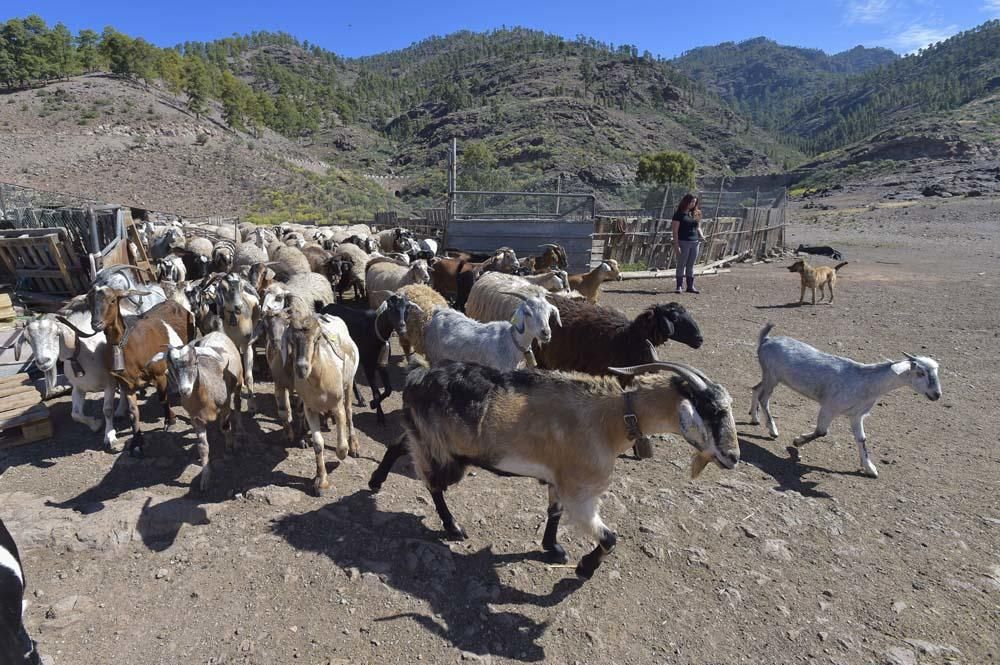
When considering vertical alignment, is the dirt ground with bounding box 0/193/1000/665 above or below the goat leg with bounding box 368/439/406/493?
below

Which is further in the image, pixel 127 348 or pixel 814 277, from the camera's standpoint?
pixel 814 277

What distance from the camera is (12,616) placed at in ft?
6.48

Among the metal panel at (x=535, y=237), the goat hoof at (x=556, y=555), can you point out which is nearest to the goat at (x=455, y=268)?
the metal panel at (x=535, y=237)

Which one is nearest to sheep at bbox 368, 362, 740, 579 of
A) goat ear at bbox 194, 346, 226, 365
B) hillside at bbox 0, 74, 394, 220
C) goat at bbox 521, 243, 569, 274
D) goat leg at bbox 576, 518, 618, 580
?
goat leg at bbox 576, 518, 618, 580

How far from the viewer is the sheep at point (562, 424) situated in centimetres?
351

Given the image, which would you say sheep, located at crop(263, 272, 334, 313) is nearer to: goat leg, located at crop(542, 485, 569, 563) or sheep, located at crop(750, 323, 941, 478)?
goat leg, located at crop(542, 485, 569, 563)

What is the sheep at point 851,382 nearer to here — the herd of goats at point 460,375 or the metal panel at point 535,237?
the herd of goats at point 460,375

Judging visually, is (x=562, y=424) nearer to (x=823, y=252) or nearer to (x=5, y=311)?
(x=5, y=311)

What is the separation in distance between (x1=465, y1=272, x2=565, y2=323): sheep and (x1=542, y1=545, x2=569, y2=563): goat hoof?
415 centimetres

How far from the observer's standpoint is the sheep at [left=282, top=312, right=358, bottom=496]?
188 inches

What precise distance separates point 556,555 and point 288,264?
9.49 metres

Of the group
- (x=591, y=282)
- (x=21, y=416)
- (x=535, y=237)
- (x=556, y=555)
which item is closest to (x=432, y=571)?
(x=556, y=555)

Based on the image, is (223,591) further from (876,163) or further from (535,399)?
(876,163)

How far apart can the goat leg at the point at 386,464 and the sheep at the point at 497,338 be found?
1.34 metres
